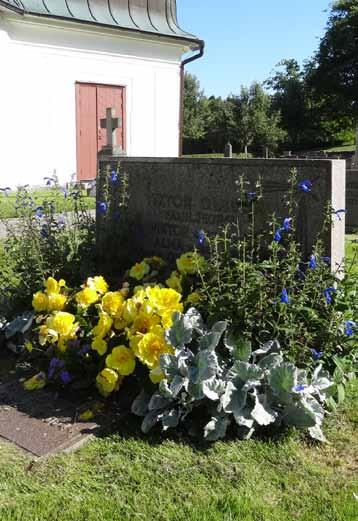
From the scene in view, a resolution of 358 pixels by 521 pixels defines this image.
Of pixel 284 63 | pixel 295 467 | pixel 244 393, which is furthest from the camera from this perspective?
pixel 284 63

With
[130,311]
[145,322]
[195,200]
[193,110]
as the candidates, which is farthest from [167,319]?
[193,110]

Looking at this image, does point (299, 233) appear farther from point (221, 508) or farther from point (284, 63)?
point (284, 63)

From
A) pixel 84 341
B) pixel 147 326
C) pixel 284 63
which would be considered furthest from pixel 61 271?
pixel 284 63

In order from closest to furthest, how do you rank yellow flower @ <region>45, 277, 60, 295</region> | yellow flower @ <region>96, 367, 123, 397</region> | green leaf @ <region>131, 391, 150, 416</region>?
green leaf @ <region>131, 391, 150, 416</region>, yellow flower @ <region>96, 367, 123, 397</region>, yellow flower @ <region>45, 277, 60, 295</region>

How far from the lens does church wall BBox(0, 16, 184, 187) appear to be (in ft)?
48.0

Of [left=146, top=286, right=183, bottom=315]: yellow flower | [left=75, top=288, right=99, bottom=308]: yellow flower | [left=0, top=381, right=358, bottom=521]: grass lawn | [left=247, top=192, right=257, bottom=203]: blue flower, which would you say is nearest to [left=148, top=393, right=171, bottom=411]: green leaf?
[left=0, top=381, right=358, bottom=521]: grass lawn

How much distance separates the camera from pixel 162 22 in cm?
1791

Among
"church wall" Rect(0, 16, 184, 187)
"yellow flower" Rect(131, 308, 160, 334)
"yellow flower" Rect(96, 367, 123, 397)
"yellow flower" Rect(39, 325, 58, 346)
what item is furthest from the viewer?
"church wall" Rect(0, 16, 184, 187)

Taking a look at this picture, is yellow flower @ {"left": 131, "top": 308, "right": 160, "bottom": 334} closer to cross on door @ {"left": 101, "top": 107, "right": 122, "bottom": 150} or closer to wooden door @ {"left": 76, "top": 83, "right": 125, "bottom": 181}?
cross on door @ {"left": 101, "top": 107, "right": 122, "bottom": 150}

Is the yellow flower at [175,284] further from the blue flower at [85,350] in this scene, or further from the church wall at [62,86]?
the church wall at [62,86]

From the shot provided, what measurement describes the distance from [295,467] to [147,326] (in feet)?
3.66

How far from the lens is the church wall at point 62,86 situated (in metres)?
14.6

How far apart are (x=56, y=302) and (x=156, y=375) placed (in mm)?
1038

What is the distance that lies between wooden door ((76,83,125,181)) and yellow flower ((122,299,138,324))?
13315mm
